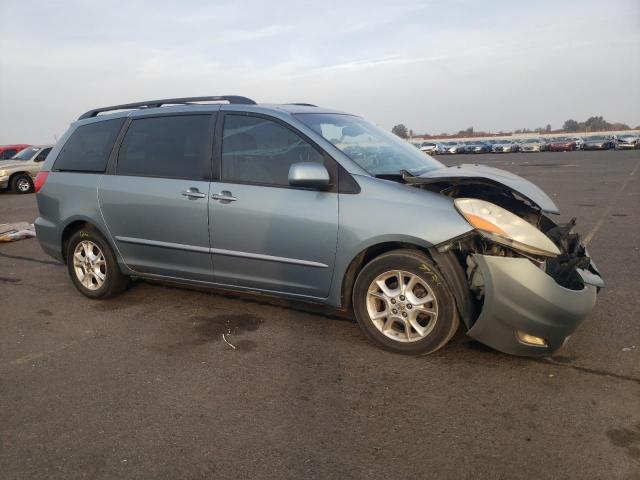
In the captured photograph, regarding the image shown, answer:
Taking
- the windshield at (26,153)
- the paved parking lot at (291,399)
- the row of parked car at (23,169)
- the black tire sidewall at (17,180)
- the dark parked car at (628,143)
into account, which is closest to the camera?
the paved parking lot at (291,399)

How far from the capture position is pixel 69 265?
5.08 metres

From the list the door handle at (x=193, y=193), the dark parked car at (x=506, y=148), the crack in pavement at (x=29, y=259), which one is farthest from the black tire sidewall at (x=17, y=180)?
the dark parked car at (x=506, y=148)

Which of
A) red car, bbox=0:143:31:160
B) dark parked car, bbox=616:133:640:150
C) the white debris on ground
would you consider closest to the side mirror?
the white debris on ground

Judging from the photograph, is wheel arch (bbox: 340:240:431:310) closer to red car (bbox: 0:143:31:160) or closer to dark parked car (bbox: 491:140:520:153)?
red car (bbox: 0:143:31:160)

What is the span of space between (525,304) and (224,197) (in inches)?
88.8

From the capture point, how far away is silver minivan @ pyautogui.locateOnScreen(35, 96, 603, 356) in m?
3.25

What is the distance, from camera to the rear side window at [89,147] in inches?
191

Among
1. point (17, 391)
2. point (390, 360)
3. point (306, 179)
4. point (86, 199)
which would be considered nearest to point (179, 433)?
point (17, 391)

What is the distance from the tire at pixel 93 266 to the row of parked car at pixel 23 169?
46.8ft

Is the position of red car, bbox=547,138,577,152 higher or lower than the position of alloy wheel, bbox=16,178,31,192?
lower

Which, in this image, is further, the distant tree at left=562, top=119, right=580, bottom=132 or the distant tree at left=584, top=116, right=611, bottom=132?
the distant tree at left=562, top=119, right=580, bottom=132

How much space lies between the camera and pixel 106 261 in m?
4.85

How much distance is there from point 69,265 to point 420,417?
3.77 metres

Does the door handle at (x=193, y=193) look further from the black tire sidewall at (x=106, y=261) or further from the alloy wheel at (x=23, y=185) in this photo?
the alloy wheel at (x=23, y=185)
